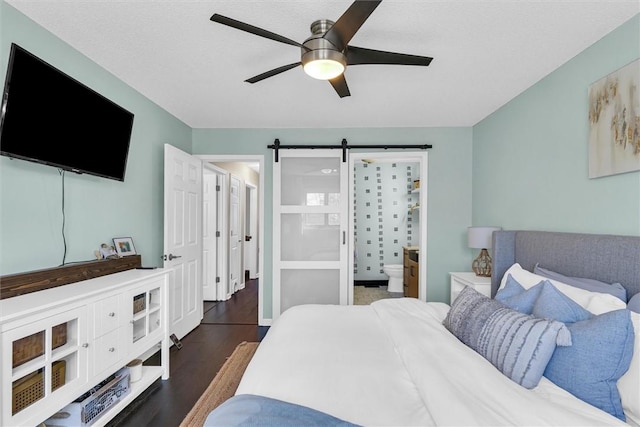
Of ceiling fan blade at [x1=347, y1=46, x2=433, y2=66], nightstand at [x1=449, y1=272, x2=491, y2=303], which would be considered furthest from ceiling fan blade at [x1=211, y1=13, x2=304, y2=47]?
nightstand at [x1=449, y1=272, x2=491, y2=303]

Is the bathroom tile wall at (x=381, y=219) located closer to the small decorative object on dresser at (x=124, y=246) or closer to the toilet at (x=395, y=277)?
the toilet at (x=395, y=277)

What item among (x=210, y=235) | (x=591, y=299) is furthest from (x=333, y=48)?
(x=210, y=235)

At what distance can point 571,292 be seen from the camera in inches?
65.0

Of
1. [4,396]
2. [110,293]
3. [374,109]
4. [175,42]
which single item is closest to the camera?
[4,396]

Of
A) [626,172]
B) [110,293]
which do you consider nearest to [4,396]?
[110,293]

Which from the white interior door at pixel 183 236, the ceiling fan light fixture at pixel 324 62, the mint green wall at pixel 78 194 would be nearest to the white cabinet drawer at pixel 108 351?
the mint green wall at pixel 78 194

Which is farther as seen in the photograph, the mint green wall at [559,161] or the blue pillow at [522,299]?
the mint green wall at [559,161]

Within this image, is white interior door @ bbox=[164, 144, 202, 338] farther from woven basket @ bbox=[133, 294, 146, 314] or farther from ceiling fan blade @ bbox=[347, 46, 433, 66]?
ceiling fan blade @ bbox=[347, 46, 433, 66]

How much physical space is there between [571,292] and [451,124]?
2651 mm

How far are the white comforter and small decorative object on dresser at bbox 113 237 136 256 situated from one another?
62.5 inches

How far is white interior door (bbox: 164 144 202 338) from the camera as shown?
3.14 meters

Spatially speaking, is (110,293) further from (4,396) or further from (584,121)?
(584,121)

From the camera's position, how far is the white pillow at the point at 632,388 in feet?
3.77

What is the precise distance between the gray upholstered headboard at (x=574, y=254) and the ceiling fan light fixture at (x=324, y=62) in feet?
5.92
